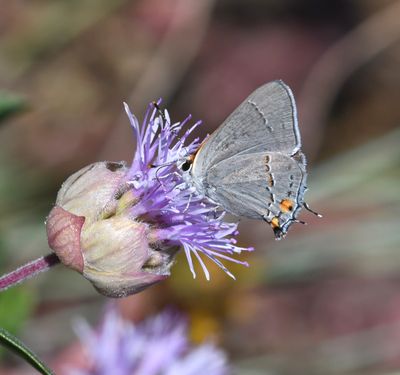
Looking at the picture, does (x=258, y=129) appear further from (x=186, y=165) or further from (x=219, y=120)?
(x=219, y=120)

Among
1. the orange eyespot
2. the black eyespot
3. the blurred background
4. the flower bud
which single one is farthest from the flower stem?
the blurred background

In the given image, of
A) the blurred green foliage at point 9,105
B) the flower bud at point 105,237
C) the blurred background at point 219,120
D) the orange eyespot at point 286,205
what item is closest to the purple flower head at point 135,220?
the flower bud at point 105,237

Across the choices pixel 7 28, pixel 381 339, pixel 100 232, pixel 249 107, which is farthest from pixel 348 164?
pixel 100 232

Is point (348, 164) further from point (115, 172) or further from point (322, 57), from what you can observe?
point (115, 172)

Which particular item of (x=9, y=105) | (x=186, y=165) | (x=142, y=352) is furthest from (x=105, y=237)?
(x=142, y=352)

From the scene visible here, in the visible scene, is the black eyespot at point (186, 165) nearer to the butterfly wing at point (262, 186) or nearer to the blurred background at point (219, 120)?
the butterfly wing at point (262, 186)

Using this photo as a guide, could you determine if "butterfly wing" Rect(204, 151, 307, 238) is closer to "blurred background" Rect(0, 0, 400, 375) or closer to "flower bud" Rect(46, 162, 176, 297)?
"flower bud" Rect(46, 162, 176, 297)

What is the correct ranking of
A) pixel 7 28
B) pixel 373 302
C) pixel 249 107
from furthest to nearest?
pixel 373 302 < pixel 7 28 < pixel 249 107
